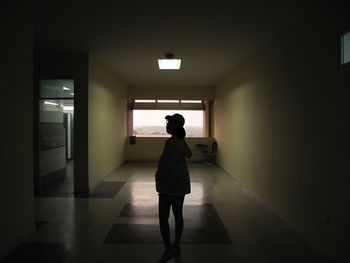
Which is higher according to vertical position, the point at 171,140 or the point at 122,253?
the point at 171,140

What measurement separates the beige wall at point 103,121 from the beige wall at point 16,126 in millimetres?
2030

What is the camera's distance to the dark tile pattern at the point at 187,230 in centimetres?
290

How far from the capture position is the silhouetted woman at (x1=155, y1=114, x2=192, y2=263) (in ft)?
7.68

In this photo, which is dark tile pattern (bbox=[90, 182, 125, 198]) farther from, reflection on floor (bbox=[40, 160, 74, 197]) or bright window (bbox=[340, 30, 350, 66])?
bright window (bbox=[340, 30, 350, 66])

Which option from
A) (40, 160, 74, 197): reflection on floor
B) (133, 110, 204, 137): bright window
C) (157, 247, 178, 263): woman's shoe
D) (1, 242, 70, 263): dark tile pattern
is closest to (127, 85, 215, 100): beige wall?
(133, 110, 204, 137): bright window

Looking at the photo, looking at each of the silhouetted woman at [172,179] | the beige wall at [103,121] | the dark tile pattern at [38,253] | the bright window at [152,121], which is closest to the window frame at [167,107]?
the bright window at [152,121]

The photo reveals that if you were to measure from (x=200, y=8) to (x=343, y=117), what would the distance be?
6.48 feet

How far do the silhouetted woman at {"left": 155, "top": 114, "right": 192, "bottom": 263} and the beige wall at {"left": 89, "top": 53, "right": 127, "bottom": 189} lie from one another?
3.01 meters

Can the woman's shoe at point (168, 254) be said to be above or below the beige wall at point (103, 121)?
below

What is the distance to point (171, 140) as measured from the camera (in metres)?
2.46

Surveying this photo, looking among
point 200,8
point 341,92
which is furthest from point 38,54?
point 341,92

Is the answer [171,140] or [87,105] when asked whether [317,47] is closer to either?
[171,140]

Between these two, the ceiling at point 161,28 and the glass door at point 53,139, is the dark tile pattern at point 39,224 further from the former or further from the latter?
the ceiling at point 161,28

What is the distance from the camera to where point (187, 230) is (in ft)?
10.4
